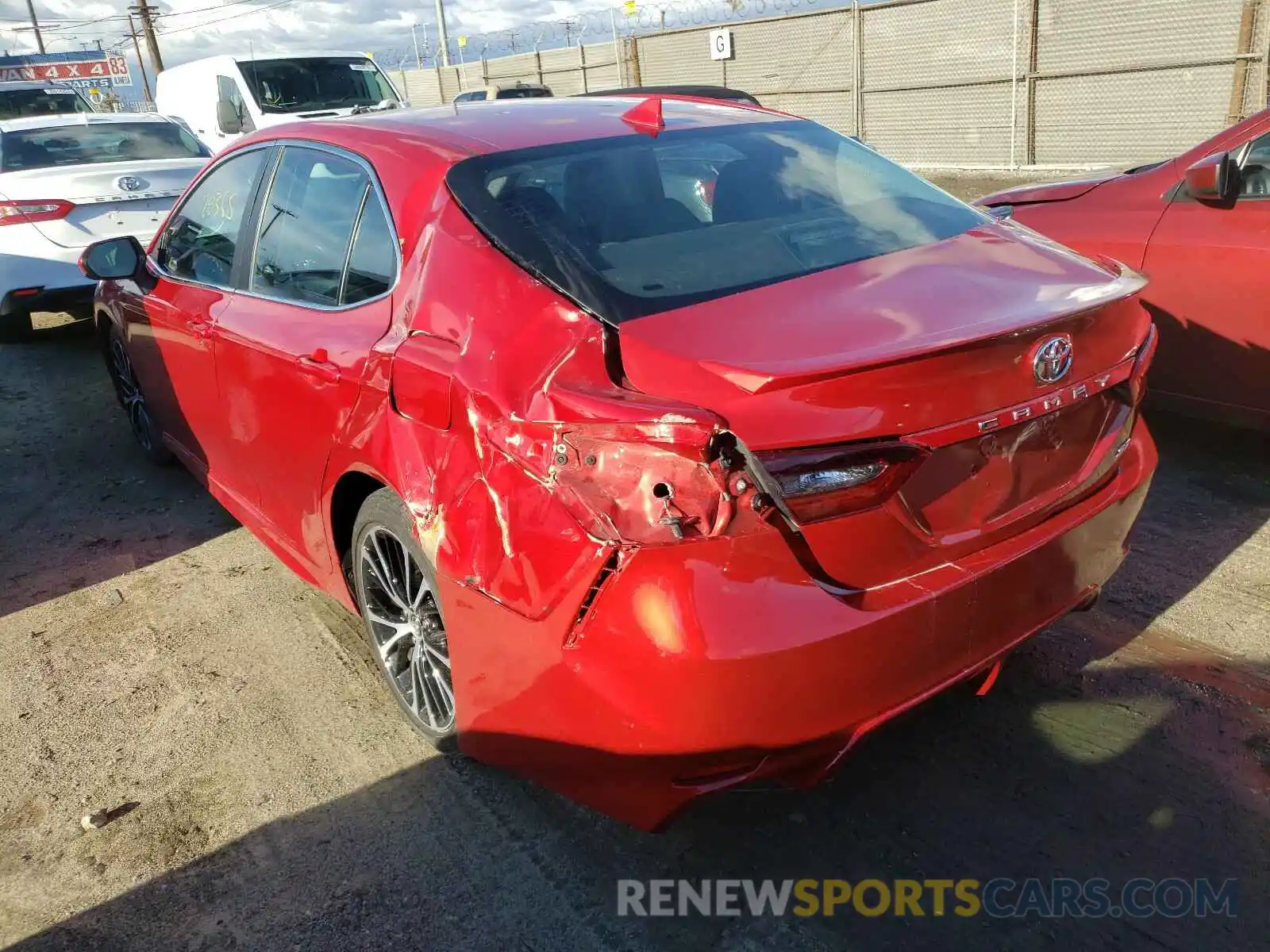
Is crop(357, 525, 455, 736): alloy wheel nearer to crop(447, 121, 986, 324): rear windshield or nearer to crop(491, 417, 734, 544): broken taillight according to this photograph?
crop(491, 417, 734, 544): broken taillight

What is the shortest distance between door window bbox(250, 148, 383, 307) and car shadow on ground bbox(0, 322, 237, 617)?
1768 millimetres

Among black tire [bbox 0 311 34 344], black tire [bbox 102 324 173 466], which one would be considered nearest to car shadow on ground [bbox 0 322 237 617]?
black tire [bbox 102 324 173 466]

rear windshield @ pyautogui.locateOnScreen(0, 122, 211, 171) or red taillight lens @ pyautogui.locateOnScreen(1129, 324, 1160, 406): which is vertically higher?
rear windshield @ pyautogui.locateOnScreen(0, 122, 211, 171)

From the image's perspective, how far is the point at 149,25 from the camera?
38.8 m

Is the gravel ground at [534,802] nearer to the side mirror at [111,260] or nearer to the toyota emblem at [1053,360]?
the toyota emblem at [1053,360]

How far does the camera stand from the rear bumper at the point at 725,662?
6.49 feet

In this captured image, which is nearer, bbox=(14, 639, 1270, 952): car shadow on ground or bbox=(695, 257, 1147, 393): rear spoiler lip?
bbox=(695, 257, 1147, 393): rear spoiler lip

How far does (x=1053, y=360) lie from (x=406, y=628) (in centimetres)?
191

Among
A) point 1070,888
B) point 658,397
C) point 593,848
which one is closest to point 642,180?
point 658,397

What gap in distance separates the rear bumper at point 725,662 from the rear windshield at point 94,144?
7958 mm

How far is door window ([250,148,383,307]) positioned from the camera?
3.05 m

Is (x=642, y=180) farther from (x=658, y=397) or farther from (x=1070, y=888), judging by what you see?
(x=1070, y=888)

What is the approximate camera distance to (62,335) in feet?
30.1

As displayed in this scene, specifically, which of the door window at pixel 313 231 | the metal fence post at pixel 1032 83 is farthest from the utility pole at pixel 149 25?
the door window at pixel 313 231
